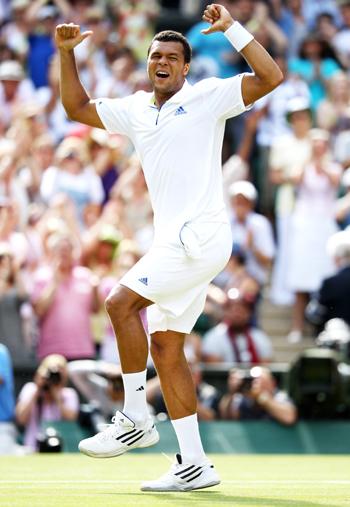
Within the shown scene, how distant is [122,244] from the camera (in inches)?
603

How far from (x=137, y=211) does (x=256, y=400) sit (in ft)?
11.7

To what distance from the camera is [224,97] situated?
28.0ft

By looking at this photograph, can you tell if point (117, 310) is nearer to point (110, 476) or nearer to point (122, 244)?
point (110, 476)

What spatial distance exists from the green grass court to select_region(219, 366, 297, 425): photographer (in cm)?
85

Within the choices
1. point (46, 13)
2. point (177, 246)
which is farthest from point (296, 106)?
point (177, 246)

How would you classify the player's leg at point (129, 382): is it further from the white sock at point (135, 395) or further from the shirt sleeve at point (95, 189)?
the shirt sleeve at point (95, 189)

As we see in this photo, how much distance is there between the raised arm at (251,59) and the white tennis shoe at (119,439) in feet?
6.38

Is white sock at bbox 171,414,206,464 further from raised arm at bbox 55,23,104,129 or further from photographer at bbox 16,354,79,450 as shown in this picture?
photographer at bbox 16,354,79,450

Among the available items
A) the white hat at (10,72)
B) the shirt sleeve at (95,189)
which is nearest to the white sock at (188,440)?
the shirt sleeve at (95,189)

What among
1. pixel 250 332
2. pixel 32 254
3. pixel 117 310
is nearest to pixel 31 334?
pixel 32 254

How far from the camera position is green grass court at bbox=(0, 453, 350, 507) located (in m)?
7.76

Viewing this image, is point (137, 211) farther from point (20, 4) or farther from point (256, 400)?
point (20, 4)

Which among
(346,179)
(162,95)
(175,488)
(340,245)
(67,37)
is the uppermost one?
(67,37)

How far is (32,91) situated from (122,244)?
159 inches
